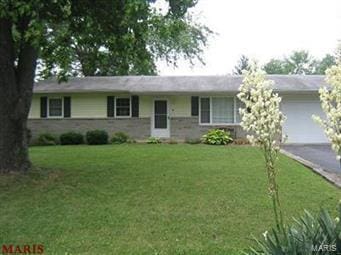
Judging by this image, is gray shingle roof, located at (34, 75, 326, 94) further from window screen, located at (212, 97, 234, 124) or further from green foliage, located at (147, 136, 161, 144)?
green foliage, located at (147, 136, 161, 144)

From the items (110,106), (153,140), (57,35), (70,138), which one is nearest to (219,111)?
(153,140)

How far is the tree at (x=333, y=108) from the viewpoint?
3.67 metres

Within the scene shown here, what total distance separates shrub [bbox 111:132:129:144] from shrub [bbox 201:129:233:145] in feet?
12.9

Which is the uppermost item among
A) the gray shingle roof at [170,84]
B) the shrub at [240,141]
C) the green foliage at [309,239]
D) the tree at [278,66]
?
the tree at [278,66]

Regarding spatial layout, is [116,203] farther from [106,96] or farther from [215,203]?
[106,96]

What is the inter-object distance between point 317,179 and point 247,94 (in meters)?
8.81

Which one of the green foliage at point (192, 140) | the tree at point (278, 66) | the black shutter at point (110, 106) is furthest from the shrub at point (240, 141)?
the tree at point (278, 66)

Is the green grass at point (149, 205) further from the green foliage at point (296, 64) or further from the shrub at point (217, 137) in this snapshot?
the green foliage at point (296, 64)

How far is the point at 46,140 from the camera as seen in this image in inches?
971

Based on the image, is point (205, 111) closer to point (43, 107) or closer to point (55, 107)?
point (55, 107)

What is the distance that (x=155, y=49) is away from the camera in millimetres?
38406

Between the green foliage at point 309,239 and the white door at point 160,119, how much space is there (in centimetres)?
2092

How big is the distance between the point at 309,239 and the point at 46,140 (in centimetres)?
2171

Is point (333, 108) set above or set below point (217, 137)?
above
